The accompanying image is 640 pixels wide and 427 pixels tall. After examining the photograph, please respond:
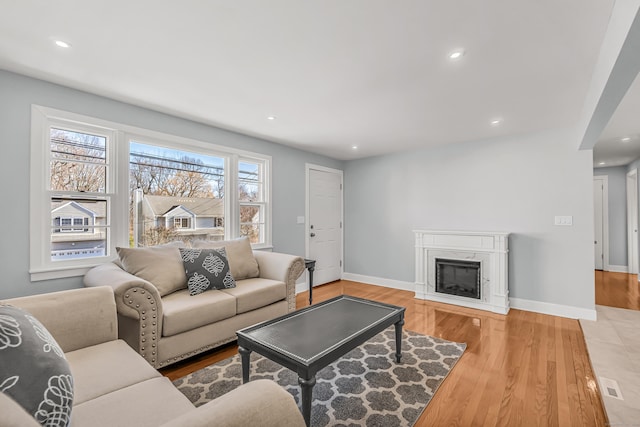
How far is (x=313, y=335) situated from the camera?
2006mm

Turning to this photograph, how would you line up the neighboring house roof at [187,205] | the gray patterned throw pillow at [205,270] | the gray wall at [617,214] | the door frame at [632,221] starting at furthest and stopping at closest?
1. the gray wall at [617,214]
2. the door frame at [632,221]
3. the neighboring house roof at [187,205]
4. the gray patterned throw pillow at [205,270]

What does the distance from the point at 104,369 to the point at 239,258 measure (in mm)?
1908

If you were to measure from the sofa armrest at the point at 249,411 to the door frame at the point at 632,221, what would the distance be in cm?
718

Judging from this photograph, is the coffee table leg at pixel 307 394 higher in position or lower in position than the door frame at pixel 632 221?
Result: lower

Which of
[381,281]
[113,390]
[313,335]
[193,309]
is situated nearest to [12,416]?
[113,390]

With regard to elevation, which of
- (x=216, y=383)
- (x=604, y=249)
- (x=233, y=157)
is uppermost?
(x=233, y=157)

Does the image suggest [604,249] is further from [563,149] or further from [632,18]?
[632,18]

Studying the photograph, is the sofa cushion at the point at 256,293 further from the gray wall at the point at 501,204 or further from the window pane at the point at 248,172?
the gray wall at the point at 501,204

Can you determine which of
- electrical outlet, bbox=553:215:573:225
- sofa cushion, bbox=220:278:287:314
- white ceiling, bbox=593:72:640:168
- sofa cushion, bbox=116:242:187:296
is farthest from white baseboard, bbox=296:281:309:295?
white ceiling, bbox=593:72:640:168

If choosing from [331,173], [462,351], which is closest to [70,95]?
[331,173]

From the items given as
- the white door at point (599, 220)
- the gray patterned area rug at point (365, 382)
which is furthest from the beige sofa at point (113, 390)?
the white door at point (599, 220)

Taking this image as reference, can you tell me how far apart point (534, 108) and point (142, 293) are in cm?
387

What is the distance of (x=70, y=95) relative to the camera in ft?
8.54

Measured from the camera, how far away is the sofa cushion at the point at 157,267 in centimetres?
259
